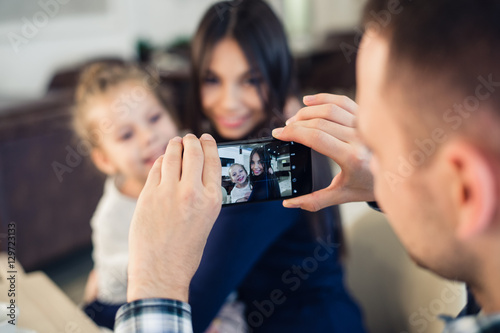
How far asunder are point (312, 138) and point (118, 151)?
541 millimetres

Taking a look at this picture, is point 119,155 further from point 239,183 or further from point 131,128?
point 239,183

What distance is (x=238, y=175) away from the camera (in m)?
0.47

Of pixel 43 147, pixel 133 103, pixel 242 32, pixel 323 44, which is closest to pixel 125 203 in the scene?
pixel 133 103

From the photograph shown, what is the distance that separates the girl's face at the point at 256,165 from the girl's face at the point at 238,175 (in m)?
0.01

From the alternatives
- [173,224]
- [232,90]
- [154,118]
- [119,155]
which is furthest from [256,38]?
[173,224]

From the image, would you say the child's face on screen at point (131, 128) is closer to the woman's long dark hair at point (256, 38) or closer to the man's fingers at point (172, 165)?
the woman's long dark hair at point (256, 38)

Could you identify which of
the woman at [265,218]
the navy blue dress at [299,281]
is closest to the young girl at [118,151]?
the woman at [265,218]

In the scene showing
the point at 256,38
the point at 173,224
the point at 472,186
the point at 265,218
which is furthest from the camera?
the point at 256,38

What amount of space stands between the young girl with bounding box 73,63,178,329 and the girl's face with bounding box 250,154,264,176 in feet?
0.93

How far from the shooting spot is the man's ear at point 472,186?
0.95 ft

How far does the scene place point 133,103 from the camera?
35.8 inches

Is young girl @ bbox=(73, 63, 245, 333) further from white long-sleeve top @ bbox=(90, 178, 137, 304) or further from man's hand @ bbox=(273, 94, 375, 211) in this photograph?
man's hand @ bbox=(273, 94, 375, 211)

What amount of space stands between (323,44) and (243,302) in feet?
11.0

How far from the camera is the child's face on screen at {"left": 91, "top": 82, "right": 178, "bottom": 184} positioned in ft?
2.66
